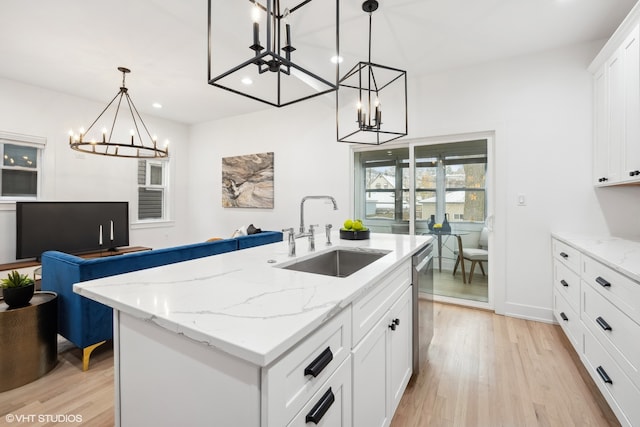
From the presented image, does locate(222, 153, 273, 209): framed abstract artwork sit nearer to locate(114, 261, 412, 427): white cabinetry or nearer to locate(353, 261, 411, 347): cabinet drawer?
locate(353, 261, 411, 347): cabinet drawer

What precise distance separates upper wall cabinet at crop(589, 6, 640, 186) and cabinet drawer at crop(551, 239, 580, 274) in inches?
24.1

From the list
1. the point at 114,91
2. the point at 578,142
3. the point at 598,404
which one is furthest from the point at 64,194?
the point at 578,142

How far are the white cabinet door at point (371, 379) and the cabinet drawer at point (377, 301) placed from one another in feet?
0.14

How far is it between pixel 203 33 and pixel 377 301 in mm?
2872

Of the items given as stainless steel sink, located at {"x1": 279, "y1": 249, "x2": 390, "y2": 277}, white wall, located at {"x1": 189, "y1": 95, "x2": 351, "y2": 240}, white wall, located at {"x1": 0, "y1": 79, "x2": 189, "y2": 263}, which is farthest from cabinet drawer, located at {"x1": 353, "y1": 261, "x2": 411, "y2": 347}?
white wall, located at {"x1": 0, "y1": 79, "x2": 189, "y2": 263}

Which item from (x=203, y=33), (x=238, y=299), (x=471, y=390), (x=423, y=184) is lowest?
(x=471, y=390)

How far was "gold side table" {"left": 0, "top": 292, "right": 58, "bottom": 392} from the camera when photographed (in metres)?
1.89

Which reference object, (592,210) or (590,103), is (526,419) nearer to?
(592,210)

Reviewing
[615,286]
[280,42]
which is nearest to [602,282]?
[615,286]

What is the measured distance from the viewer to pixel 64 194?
420 cm

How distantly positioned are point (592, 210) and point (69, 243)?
6215 millimetres

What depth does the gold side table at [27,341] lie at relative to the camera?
1.89 meters

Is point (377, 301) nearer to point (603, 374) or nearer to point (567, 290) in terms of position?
point (603, 374)

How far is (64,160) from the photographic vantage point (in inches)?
165
